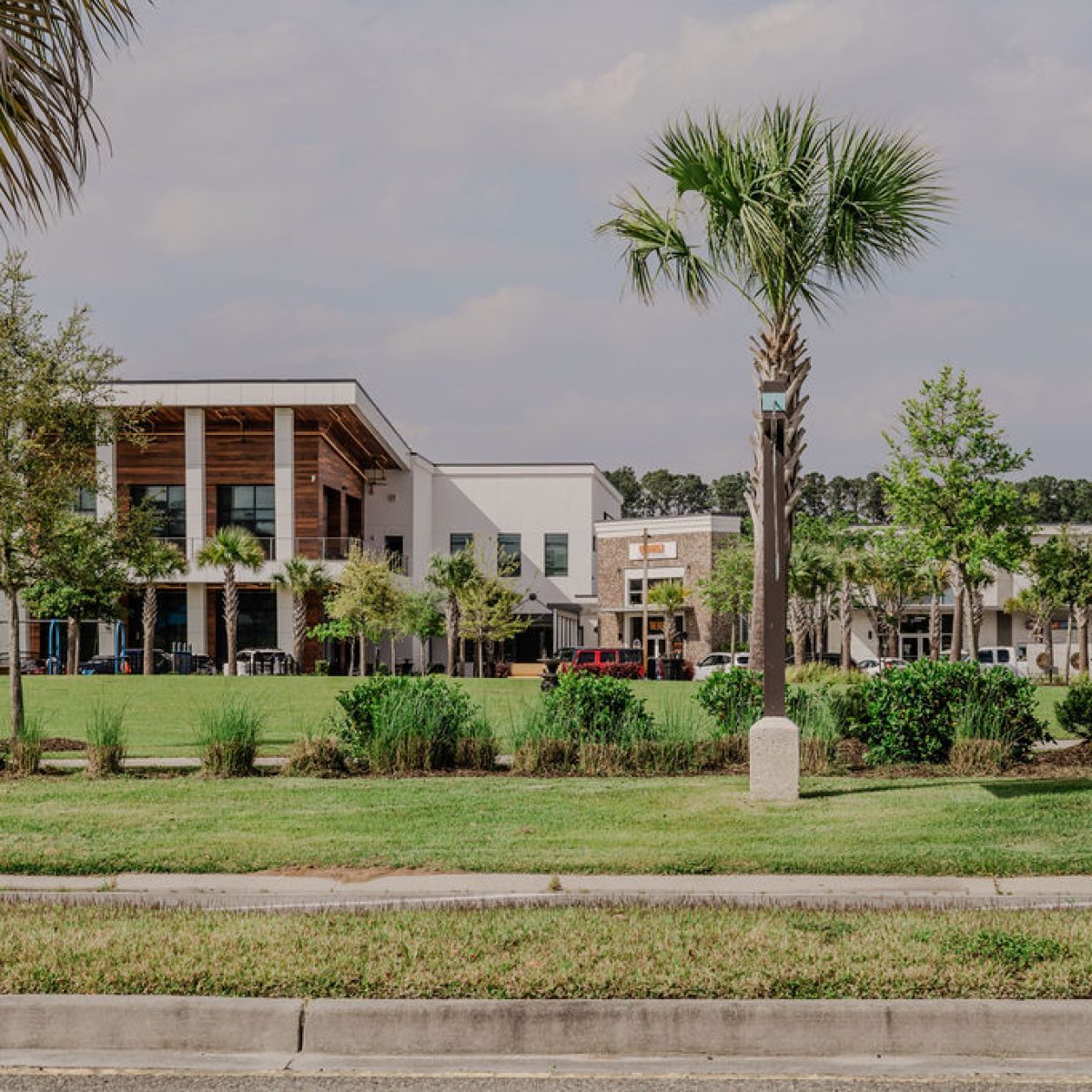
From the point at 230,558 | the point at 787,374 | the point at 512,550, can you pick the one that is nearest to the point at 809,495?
the point at 512,550

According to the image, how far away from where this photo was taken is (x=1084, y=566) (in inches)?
2020

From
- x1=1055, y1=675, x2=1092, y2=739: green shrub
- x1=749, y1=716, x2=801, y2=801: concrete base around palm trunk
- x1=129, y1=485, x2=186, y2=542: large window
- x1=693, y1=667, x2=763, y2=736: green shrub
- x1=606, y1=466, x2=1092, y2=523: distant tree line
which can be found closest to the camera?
x1=749, y1=716, x2=801, y2=801: concrete base around palm trunk

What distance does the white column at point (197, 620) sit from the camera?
182ft

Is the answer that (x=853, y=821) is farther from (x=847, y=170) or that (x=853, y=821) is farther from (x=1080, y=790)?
(x=847, y=170)

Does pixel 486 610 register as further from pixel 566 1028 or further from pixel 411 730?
pixel 566 1028

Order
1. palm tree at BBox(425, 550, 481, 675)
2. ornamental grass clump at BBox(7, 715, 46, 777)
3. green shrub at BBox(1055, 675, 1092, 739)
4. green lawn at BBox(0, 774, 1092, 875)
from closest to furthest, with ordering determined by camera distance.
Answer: green lawn at BBox(0, 774, 1092, 875) < ornamental grass clump at BBox(7, 715, 46, 777) < green shrub at BBox(1055, 675, 1092, 739) < palm tree at BBox(425, 550, 481, 675)

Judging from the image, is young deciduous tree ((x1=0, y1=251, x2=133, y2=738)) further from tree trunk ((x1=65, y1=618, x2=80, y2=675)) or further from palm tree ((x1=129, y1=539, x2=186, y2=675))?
tree trunk ((x1=65, y1=618, x2=80, y2=675))

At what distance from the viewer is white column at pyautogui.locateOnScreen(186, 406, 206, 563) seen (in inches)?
2146

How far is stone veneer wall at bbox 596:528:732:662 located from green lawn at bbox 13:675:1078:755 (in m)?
30.8

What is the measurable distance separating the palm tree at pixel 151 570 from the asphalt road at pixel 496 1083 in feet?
43.0

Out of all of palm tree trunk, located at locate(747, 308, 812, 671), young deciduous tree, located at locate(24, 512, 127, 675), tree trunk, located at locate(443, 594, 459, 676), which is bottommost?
tree trunk, located at locate(443, 594, 459, 676)

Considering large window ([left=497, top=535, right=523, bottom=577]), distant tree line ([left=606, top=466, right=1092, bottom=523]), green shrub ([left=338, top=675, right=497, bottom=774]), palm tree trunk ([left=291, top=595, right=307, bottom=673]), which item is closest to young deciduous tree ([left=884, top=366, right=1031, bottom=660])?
green shrub ([left=338, top=675, right=497, bottom=774])

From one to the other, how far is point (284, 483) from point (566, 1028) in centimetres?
5054

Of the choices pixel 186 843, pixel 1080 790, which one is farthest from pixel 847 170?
pixel 186 843
